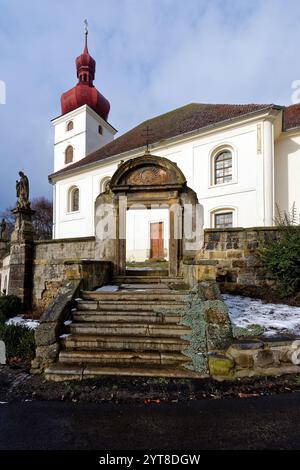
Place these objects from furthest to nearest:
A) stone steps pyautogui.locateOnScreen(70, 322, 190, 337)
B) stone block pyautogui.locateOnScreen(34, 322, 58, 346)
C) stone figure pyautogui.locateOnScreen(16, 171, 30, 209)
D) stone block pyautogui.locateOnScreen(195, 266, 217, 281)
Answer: stone figure pyautogui.locateOnScreen(16, 171, 30, 209)
stone block pyautogui.locateOnScreen(195, 266, 217, 281)
stone steps pyautogui.locateOnScreen(70, 322, 190, 337)
stone block pyautogui.locateOnScreen(34, 322, 58, 346)

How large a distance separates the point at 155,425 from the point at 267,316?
3614mm

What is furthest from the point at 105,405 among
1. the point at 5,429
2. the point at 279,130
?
the point at 279,130

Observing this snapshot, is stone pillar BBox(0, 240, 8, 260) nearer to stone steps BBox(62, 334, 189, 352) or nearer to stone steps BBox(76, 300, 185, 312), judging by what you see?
stone steps BBox(76, 300, 185, 312)

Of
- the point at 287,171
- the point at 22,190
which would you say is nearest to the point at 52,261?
the point at 22,190

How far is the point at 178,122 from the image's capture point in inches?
745

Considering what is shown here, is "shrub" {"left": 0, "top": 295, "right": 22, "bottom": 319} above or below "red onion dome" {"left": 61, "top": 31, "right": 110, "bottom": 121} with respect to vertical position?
below

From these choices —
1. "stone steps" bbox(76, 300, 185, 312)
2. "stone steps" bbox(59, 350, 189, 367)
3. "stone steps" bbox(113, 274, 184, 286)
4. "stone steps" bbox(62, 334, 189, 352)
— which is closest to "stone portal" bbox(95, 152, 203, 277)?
"stone steps" bbox(113, 274, 184, 286)

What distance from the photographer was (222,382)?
3383mm

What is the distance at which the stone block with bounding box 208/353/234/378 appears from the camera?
137 inches

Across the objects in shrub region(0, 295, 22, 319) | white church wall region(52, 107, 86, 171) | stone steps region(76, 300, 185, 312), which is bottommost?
shrub region(0, 295, 22, 319)

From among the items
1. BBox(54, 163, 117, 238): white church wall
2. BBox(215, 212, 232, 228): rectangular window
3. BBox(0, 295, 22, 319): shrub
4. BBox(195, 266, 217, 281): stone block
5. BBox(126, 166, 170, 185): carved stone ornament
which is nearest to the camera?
BBox(195, 266, 217, 281): stone block

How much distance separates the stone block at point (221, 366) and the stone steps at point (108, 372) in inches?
9.4

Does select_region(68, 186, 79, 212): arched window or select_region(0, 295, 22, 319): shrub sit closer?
select_region(0, 295, 22, 319): shrub

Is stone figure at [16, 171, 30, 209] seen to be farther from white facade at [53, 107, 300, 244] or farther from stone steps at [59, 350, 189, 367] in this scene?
white facade at [53, 107, 300, 244]
